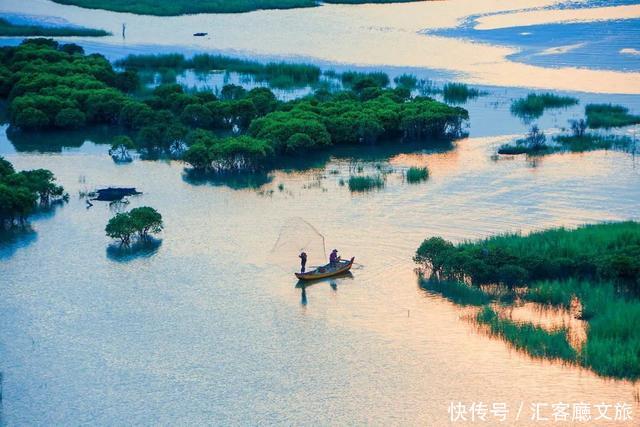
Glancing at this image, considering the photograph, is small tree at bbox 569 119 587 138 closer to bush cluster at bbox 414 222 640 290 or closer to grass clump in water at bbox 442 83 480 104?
grass clump in water at bbox 442 83 480 104

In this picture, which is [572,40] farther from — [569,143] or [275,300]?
[275,300]

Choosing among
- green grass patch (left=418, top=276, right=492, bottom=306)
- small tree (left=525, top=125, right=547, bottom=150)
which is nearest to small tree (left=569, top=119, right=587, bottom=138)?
small tree (left=525, top=125, right=547, bottom=150)

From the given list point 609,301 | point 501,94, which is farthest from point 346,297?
point 501,94

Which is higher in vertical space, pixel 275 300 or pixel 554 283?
pixel 554 283

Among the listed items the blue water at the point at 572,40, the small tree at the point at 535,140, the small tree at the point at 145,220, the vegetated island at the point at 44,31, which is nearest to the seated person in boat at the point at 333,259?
the small tree at the point at 145,220

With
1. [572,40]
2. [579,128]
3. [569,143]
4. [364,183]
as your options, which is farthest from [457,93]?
[572,40]

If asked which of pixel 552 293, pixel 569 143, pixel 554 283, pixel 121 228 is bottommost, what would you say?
pixel 552 293
